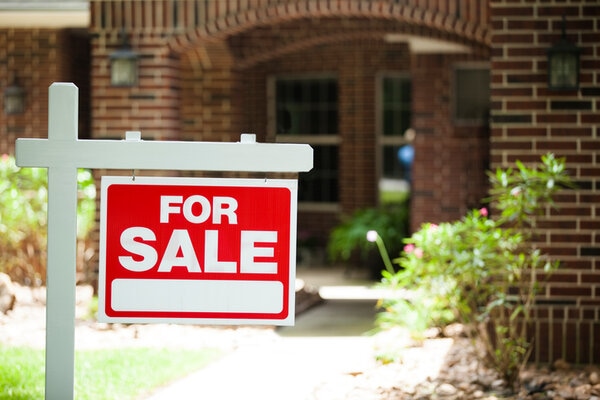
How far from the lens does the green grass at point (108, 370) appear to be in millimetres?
6246

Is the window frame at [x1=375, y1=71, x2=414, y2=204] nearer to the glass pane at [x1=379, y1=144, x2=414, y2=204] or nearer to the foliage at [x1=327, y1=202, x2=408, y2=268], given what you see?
the glass pane at [x1=379, y1=144, x2=414, y2=204]

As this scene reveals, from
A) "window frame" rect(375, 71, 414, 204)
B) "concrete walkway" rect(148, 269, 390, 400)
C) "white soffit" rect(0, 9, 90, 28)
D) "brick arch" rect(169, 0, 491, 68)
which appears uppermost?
"white soffit" rect(0, 9, 90, 28)

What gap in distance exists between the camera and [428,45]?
481 inches

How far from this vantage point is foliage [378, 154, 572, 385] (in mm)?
6688

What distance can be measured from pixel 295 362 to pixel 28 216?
3815 mm

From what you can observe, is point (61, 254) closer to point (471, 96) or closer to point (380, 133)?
point (471, 96)

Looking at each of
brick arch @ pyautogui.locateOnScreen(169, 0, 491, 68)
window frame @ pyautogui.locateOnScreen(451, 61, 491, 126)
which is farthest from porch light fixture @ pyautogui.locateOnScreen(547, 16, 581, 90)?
window frame @ pyautogui.locateOnScreen(451, 61, 491, 126)

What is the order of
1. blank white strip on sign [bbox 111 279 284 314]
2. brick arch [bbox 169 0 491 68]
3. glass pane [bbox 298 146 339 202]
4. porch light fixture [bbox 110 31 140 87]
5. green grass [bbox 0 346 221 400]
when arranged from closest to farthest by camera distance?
blank white strip on sign [bbox 111 279 284 314], green grass [bbox 0 346 221 400], brick arch [bbox 169 0 491 68], porch light fixture [bbox 110 31 140 87], glass pane [bbox 298 146 339 202]

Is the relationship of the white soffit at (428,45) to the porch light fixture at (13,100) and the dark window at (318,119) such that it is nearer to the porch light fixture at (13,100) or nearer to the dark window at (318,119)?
the dark window at (318,119)

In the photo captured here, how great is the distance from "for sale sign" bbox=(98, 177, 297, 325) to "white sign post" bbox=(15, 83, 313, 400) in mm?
101

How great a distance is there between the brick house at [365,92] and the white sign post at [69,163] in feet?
4.72

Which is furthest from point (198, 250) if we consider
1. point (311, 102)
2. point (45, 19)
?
point (311, 102)

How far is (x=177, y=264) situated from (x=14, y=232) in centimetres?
720

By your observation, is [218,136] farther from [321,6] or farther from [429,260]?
[429,260]
